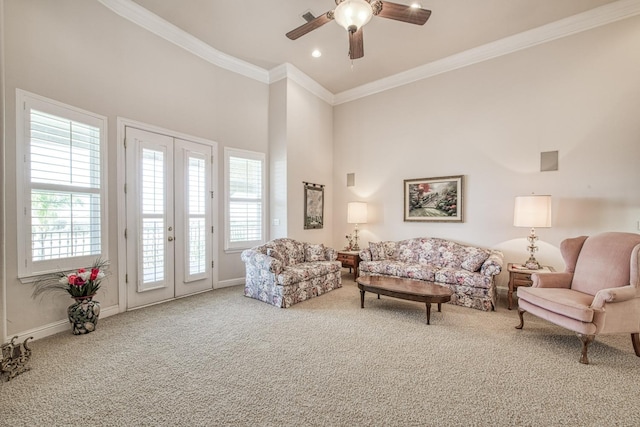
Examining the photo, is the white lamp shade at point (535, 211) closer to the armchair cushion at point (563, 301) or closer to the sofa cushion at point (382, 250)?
the armchair cushion at point (563, 301)

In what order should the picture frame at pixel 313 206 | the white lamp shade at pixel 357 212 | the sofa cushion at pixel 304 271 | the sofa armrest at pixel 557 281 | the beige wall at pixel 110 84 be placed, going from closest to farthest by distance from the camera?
1. the beige wall at pixel 110 84
2. the sofa armrest at pixel 557 281
3. the sofa cushion at pixel 304 271
4. the white lamp shade at pixel 357 212
5. the picture frame at pixel 313 206

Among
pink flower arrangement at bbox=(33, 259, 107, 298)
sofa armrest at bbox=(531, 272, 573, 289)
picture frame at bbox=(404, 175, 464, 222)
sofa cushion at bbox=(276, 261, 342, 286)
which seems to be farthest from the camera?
picture frame at bbox=(404, 175, 464, 222)

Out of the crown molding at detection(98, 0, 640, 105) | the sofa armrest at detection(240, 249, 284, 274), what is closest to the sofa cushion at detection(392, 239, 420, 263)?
the sofa armrest at detection(240, 249, 284, 274)

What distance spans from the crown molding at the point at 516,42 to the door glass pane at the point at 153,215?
14.2 feet

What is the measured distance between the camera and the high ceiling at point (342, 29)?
3.56 metres

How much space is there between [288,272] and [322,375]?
186 cm

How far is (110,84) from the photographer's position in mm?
3422

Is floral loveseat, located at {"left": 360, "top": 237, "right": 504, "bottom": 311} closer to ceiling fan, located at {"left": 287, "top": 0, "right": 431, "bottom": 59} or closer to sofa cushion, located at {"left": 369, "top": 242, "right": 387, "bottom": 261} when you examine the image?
sofa cushion, located at {"left": 369, "top": 242, "right": 387, "bottom": 261}

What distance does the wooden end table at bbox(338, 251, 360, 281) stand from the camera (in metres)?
5.35

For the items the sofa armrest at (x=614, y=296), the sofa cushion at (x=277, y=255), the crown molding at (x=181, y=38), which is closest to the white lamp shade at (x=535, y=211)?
the sofa armrest at (x=614, y=296)

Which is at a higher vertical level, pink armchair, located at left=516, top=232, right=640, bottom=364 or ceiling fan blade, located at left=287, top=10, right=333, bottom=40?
ceiling fan blade, located at left=287, top=10, right=333, bottom=40

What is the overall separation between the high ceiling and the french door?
1736 millimetres

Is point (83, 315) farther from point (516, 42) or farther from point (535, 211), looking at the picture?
point (516, 42)

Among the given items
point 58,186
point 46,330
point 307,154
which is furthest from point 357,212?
point 46,330
